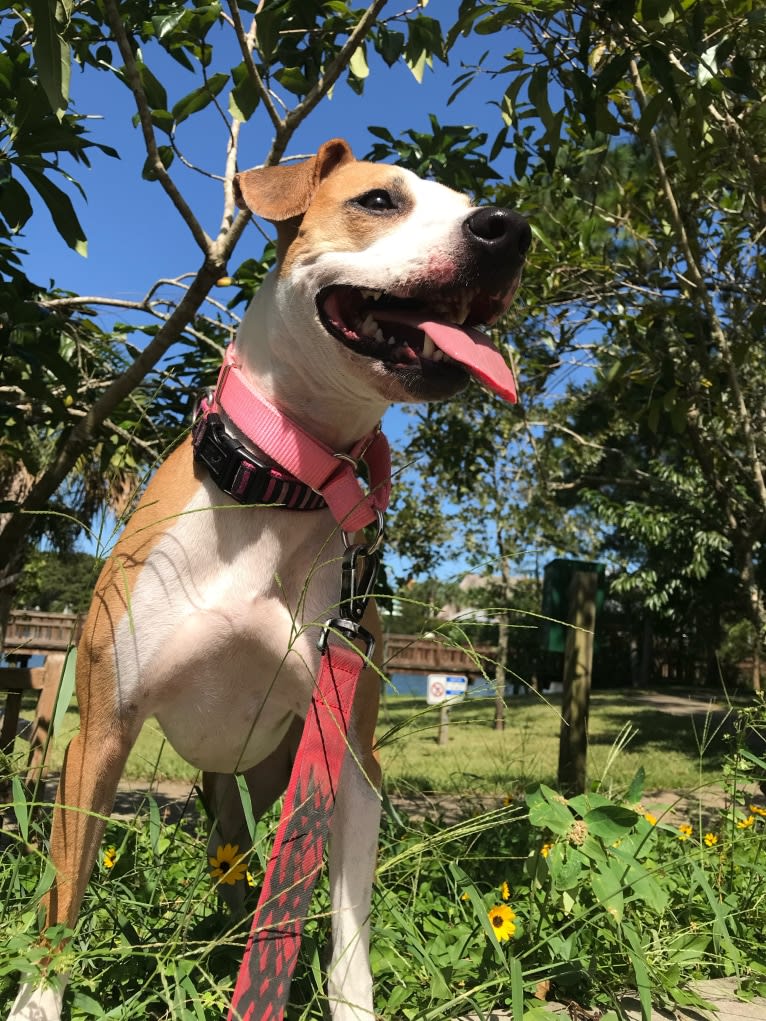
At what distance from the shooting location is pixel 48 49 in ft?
4.95

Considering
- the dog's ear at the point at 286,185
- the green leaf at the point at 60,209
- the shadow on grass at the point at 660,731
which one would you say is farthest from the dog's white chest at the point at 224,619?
the shadow on grass at the point at 660,731

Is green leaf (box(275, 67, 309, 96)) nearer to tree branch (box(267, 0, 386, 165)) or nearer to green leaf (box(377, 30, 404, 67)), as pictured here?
tree branch (box(267, 0, 386, 165))

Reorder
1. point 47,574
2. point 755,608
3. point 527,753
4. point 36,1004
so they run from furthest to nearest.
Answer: point 47,574
point 527,753
point 755,608
point 36,1004

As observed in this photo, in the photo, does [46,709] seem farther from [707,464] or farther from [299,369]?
[707,464]

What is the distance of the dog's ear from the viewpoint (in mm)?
1900

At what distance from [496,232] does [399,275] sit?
0.25m

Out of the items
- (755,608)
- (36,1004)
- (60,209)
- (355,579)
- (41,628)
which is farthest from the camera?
(41,628)

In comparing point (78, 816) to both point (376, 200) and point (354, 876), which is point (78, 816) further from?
point (376, 200)

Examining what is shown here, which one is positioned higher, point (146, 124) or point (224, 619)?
point (146, 124)

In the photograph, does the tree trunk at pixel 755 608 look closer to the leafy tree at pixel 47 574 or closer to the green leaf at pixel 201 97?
the green leaf at pixel 201 97

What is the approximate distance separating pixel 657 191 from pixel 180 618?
3864 mm

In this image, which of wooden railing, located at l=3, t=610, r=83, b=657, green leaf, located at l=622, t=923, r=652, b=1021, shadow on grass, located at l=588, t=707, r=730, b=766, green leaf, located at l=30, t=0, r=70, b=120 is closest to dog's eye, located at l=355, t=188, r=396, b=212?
Result: green leaf, located at l=30, t=0, r=70, b=120

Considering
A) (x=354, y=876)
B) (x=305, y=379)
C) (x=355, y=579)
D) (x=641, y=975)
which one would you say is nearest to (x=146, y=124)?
(x=305, y=379)

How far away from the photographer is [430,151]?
3555 millimetres
